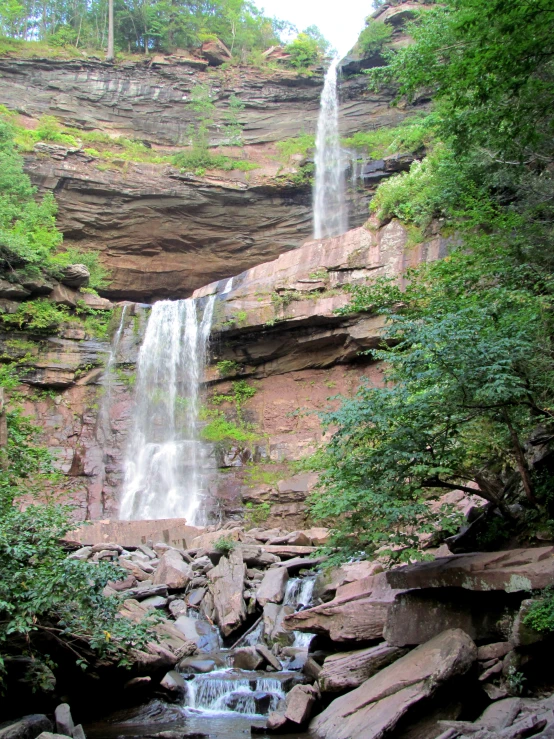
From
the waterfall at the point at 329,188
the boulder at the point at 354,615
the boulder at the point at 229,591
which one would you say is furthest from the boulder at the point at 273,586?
the waterfall at the point at 329,188

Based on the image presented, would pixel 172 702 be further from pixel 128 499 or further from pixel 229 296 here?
pixel 229 296

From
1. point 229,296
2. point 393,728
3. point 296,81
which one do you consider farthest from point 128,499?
point 296,81

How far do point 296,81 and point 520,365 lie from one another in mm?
29357

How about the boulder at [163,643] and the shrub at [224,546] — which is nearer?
the boulder at [163,643]

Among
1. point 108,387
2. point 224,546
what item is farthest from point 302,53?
point 224,546

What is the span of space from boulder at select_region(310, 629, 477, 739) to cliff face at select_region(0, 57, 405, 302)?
21.8 metres

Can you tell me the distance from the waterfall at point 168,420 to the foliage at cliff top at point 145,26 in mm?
18623

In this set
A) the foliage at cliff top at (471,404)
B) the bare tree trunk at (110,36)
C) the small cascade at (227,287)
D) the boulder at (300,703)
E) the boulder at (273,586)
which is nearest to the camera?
the foliage at cliff top at (471,404)

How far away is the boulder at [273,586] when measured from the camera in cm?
1042

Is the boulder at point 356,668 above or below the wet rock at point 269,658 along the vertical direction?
above

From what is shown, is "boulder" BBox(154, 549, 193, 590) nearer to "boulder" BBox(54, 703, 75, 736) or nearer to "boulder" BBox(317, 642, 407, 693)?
"boulder" BBox(317, 642, 407, 693)

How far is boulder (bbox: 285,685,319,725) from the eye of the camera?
6.87m

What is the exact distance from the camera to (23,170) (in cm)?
2444

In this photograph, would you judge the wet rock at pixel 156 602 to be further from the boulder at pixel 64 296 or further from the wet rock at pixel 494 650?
the boulder at pixel 64 296
